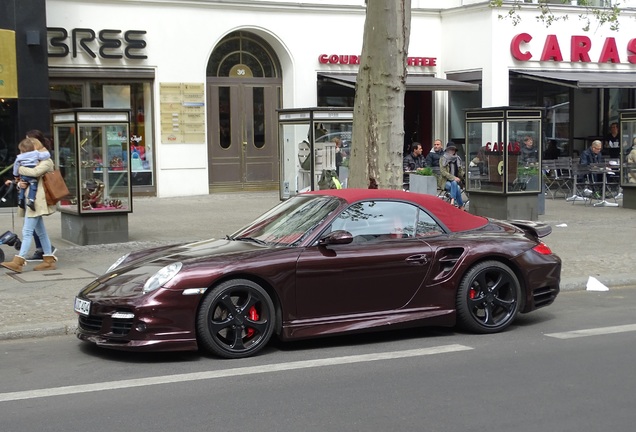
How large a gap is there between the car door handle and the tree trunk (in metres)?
4.17

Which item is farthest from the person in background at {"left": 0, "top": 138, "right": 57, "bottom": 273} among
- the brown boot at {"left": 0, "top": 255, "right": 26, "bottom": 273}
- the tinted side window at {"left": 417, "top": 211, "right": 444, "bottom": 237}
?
the tinted side window at {"left": 417, "top": 211, "right": 444, "bottom": 237}

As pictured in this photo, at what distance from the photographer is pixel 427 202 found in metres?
8.63

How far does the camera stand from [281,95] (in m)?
25.7

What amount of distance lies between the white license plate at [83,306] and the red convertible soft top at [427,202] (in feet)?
7.94

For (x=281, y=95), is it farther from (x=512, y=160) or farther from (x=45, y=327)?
(x=45, y=327)

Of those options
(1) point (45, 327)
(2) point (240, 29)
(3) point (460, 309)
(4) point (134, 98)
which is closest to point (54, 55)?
(4) point (134, 98)

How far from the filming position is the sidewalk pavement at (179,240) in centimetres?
950

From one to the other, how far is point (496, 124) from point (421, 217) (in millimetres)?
10218

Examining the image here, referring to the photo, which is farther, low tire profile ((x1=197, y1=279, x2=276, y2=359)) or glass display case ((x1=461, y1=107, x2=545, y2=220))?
glass display case ((x1=461, y1=107, x2=545, y2=220))

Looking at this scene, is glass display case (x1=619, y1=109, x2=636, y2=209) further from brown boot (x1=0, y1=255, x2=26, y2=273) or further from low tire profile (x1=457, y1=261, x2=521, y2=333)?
brown boot (x1=0, y1=255, x2=26, y2=273)

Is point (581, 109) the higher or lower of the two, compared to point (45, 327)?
higher

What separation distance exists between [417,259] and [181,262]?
2.07 metres

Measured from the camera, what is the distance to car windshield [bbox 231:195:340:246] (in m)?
8.11

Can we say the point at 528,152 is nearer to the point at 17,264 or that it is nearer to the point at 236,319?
the point at 17,264
